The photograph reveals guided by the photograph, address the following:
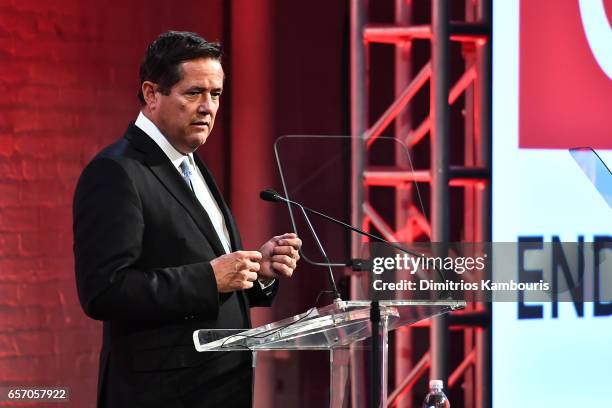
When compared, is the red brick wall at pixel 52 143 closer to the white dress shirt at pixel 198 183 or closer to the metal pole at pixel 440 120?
the metal pole at pixel 440 120

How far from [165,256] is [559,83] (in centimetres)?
226

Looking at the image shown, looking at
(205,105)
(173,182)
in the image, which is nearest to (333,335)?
(173,182)

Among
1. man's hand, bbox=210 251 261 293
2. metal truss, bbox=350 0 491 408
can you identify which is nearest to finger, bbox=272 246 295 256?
man's hand, bbox=210 251 261 293

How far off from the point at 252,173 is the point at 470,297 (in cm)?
171

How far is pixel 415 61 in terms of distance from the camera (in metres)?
3.82

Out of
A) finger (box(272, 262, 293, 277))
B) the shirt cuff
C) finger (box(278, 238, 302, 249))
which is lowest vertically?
the shirt cuff

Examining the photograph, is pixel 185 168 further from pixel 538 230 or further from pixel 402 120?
pixel 538 230

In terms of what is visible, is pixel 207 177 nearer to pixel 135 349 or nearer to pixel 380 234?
pixel 135 349

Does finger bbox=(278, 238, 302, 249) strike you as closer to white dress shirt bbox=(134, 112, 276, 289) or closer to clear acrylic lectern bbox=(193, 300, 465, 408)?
white dress shirt bbox=(134, 112, 276, 289)

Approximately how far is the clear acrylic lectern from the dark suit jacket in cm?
21

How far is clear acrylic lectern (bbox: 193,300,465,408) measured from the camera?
75.2 inches

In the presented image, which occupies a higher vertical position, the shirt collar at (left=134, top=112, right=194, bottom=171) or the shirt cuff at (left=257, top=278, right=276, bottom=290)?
the shirt collar at (left=134, top=112, right=194, bottom=171)

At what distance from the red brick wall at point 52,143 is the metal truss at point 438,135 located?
0.85m

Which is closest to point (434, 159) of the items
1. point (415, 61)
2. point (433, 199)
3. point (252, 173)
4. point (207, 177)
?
point (433, 199)
